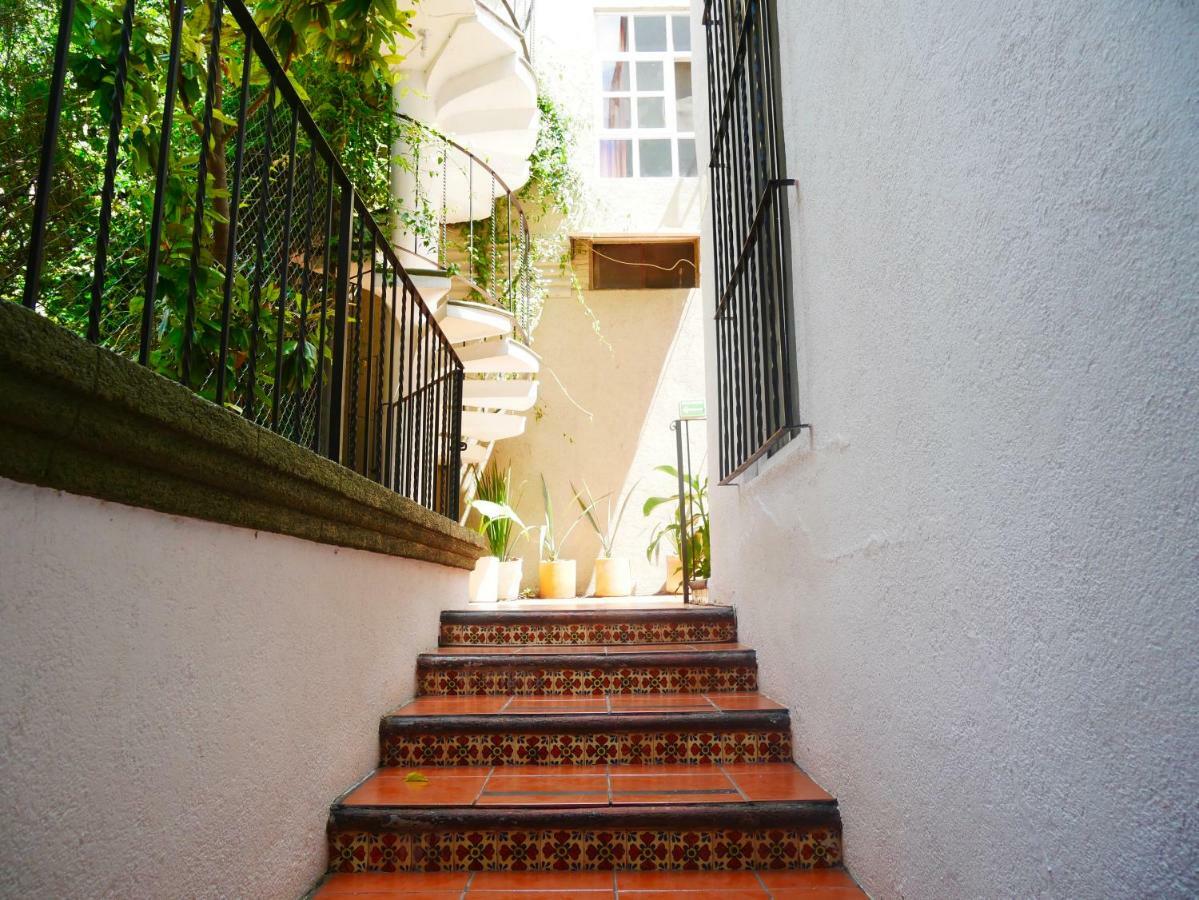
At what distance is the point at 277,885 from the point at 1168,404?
1.77 metres

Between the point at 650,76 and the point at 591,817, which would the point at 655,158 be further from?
the point at 591,817

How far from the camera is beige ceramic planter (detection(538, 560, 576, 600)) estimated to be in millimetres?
6199

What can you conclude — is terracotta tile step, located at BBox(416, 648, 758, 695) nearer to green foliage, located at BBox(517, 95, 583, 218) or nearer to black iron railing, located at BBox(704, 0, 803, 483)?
black iron railing, located at BBox(704, 0, 803, 483)

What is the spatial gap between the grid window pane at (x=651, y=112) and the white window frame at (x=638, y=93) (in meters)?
0.02

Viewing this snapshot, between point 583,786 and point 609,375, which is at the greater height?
point 609,375

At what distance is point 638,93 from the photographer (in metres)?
7.57

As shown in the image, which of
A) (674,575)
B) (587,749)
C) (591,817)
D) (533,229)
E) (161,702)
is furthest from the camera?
(533,229)

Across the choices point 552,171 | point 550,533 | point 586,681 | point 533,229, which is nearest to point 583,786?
point 586,681

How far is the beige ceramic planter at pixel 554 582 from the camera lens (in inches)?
244

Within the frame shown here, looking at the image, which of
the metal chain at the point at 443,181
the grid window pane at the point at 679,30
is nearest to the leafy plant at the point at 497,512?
the metal chain at the point at 443,181

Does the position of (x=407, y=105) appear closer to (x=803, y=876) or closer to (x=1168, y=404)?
(x=803, y=876)

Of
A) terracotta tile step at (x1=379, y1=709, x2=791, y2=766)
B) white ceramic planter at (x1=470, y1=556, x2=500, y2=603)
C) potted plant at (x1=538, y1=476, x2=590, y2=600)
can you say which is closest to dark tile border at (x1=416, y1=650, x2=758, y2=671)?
terracotta tile step at (x1=379, y1=709, x2=791, y2=766)

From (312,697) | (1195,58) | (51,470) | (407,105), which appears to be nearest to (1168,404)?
(1195,58)

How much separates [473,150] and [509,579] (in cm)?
328
